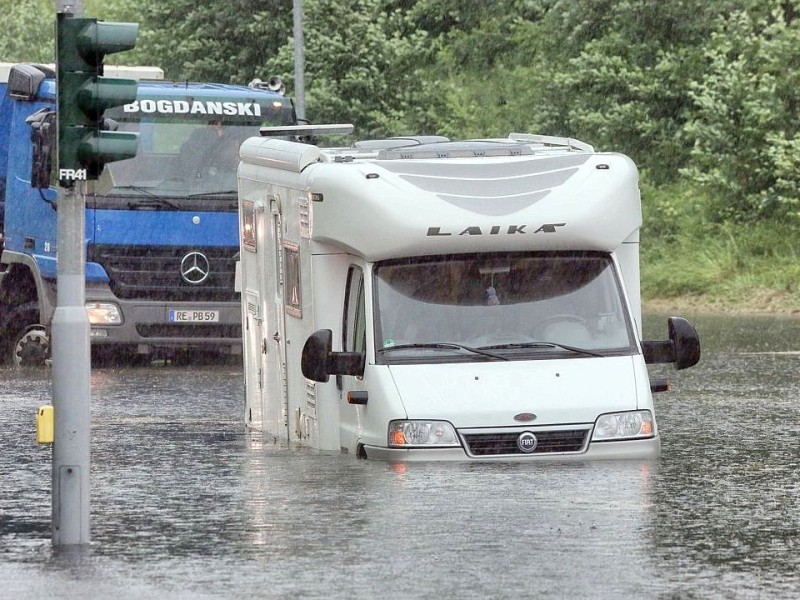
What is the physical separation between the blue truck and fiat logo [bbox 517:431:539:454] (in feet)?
37.1

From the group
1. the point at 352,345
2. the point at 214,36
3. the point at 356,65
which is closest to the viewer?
the point at 352,345

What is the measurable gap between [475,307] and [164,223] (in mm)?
10602

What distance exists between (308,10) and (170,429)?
28.2m

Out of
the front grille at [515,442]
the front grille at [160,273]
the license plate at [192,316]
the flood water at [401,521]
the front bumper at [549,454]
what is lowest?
the flood water at [401,521]

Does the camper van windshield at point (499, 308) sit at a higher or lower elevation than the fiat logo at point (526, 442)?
higher

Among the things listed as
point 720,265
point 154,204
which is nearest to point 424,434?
point 154,204

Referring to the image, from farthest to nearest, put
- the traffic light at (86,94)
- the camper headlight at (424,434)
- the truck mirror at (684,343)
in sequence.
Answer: the truck mirror at (684,343) → the camper headlight at (424,434) → the traffic light at (86,94)

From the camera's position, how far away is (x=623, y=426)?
1341 cm

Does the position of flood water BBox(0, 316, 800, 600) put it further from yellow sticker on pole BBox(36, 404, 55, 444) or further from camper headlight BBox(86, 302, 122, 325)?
camper headlight BBox(86, 302, 122, 325)

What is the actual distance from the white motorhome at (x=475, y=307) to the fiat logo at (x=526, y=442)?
0.4 inches

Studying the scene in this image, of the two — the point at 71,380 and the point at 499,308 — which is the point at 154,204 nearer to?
the point at 499,308

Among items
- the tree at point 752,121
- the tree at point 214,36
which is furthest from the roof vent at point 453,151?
the tree at point 214,36

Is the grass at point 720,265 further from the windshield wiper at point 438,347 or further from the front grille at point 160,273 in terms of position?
the windshield wiper at point 438,347

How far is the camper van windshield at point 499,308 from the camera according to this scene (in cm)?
1388
